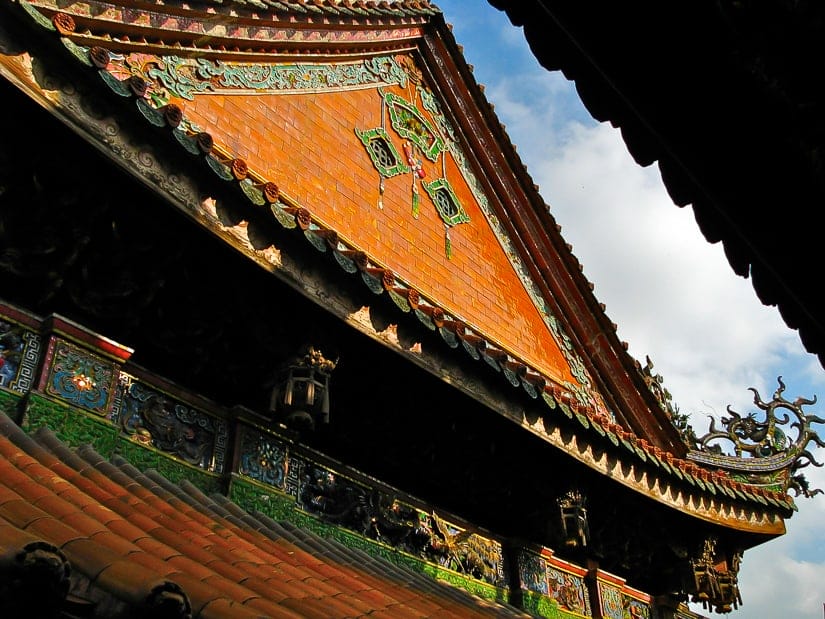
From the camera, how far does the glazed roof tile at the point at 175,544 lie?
3.03 meters

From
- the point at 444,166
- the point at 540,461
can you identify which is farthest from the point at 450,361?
the point at 444,166

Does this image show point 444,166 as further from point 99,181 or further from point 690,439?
point 99,181

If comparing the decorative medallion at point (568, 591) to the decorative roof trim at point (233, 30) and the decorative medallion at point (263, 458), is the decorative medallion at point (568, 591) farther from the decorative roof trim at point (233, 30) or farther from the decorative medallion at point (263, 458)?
the decorative roof trim at point (233, 30)

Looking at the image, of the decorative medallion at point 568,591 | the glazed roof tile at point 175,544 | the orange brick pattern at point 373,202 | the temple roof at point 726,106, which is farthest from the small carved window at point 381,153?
the temple roof at point 726,106

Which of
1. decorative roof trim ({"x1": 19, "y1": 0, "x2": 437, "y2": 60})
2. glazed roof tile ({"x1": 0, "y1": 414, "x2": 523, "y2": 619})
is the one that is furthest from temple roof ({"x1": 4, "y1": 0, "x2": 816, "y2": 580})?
glazed roof tile ({"x1": 0, "y1": 414, "x2": 523, "y2": 619})

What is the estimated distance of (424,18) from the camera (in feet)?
36.7

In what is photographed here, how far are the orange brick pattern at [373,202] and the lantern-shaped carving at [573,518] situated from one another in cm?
224

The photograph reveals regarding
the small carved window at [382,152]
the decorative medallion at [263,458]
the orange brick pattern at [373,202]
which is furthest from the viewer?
the small carved window at [382,152]

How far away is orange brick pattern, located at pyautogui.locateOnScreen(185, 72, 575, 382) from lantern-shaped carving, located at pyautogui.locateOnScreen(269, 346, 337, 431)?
2.36 metres

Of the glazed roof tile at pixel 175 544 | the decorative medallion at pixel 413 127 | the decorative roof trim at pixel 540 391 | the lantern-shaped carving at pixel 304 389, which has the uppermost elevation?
the decorative medallion at pixel 413 127

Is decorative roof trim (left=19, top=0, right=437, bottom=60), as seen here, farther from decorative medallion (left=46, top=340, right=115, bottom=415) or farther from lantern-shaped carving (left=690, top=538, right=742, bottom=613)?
lantern-shaped carving (left=690, top=538, right=742, bottom=613)

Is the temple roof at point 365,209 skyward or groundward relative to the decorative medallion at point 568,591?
skyward

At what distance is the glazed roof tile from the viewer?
3026 mm

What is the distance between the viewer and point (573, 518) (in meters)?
7.69
